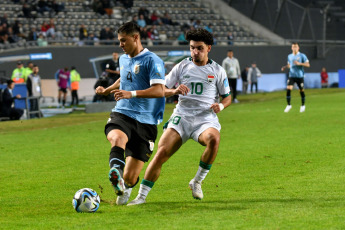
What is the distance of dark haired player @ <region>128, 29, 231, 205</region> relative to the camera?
8297 mm

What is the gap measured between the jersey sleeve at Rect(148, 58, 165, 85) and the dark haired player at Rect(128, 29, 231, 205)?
0.26m

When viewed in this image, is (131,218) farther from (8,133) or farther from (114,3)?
(114,3)

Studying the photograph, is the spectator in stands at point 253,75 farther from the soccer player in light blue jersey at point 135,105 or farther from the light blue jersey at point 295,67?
the soccer player in light blue jersey at point 135,105

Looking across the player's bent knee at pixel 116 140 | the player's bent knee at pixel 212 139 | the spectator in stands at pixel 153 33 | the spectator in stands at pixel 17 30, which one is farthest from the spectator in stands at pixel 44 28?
the player's bent knee at pixel 116 140

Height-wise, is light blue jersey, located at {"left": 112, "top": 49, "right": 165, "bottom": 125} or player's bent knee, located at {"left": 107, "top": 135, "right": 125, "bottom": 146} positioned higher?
light blue jersey, located at {"left": 112, "top": 49, "right": 165, "bottom": 125}

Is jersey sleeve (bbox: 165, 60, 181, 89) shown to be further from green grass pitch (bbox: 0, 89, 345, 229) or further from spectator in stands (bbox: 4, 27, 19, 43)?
spectator in stands (bbox: 4, 27, 19, 43)

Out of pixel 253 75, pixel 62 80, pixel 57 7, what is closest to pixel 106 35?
pixel 57 7

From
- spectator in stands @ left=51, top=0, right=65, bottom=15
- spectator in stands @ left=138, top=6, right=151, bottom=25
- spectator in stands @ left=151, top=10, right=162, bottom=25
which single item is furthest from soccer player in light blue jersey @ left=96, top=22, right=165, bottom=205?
spectator in stands @ left=151, top=10, right=162, bottom=25

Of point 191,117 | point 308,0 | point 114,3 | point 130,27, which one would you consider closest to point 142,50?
point 130,27

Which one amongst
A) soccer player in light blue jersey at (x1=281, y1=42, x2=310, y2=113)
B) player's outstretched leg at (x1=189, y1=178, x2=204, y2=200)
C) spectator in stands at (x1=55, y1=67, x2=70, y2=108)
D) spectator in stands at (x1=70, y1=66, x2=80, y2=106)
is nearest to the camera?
player's outstretched leg at (x1=189, y1=178, x2=204, y2=200)

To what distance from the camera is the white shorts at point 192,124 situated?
842cm

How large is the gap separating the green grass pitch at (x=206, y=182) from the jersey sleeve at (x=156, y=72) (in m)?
1.45

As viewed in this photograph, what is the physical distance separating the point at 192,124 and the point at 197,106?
262 mm

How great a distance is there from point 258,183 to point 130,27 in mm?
3144
